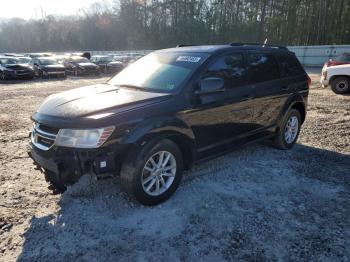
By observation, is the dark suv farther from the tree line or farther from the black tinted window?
the tree line

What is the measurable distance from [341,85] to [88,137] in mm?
12265

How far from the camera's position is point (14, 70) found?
21.0 meters

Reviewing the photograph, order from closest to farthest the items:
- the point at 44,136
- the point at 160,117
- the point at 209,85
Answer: the point at 44,136 < the point at 160,117 < the point at 209,85

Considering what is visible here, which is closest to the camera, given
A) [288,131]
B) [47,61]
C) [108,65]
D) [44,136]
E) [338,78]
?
[44,136]

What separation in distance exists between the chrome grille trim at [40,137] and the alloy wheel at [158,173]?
41.6 inches

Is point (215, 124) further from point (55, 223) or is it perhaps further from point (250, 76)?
point (55, 223)

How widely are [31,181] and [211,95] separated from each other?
279 centimetres

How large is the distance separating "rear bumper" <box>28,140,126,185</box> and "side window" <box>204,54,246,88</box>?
5.65ft

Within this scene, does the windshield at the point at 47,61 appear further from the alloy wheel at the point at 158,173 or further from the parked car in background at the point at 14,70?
the alloy wheel at the point at 158,173

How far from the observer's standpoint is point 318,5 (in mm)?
43125

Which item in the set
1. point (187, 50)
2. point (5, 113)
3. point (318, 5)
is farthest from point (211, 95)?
point (318, 5)

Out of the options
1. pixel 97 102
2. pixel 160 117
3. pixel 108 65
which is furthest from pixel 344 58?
pixel 108 65

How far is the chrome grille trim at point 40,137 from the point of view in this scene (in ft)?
11.6

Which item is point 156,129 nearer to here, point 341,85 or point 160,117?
point 160,117
